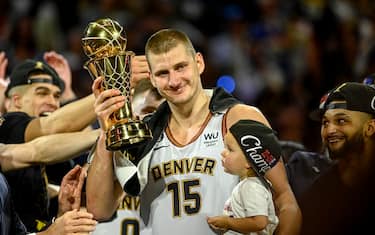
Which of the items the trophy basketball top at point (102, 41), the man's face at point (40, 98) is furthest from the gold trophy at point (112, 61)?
the man's face at point (40, 98)

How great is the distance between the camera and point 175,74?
3.54 meters

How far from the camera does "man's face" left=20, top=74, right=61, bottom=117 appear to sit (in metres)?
5.27

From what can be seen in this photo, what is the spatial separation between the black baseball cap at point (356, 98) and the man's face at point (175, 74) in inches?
29.8

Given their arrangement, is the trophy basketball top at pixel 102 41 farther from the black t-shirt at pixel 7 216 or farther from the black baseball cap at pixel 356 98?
the black baseball cap at pixel 356 98

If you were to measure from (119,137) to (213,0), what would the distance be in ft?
24.3

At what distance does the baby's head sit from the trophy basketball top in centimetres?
A: 60

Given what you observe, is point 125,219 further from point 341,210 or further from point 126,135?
point 341,210

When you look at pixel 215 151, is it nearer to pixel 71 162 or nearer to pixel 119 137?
pixel 119 137

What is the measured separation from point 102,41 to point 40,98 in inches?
79.6

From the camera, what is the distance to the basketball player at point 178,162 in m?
3.50

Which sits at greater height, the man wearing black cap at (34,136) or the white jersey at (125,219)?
the man wearing black cap at (34,136)

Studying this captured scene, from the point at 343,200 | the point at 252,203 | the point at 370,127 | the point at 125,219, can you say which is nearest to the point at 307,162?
the point at 370,127

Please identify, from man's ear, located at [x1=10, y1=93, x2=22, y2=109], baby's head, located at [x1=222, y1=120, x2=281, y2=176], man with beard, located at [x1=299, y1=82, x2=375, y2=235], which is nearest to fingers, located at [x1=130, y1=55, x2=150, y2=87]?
baby's head, located at [x1=222, y1=120, x2=281, y2=176]

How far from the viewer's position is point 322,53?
8914 mm
